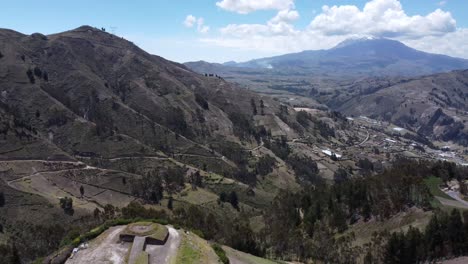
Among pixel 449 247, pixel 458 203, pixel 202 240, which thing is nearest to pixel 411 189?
pixel 458 203

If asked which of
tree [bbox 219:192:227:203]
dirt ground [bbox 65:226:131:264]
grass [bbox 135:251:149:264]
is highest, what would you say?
grass [bbox 135:251:149:264]

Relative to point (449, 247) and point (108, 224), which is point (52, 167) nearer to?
point (108, 224)

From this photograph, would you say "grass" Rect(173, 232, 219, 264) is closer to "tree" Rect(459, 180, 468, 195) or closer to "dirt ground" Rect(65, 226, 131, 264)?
"dirt ground" Rect(65, 226, 131, 264)

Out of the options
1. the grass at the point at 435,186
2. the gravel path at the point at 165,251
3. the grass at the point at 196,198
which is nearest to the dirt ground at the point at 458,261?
the grass at the point at 435,186

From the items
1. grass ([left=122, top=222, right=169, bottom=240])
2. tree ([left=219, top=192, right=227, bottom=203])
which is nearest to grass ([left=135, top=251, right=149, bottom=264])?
grass ([left=122, top=222, right=169, bottom=240])

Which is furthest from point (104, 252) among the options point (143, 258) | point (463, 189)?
point (463, 189)

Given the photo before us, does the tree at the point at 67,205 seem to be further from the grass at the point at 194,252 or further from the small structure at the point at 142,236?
the grass at the point at 194,252

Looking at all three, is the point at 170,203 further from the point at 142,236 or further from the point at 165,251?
the point at 165,251
